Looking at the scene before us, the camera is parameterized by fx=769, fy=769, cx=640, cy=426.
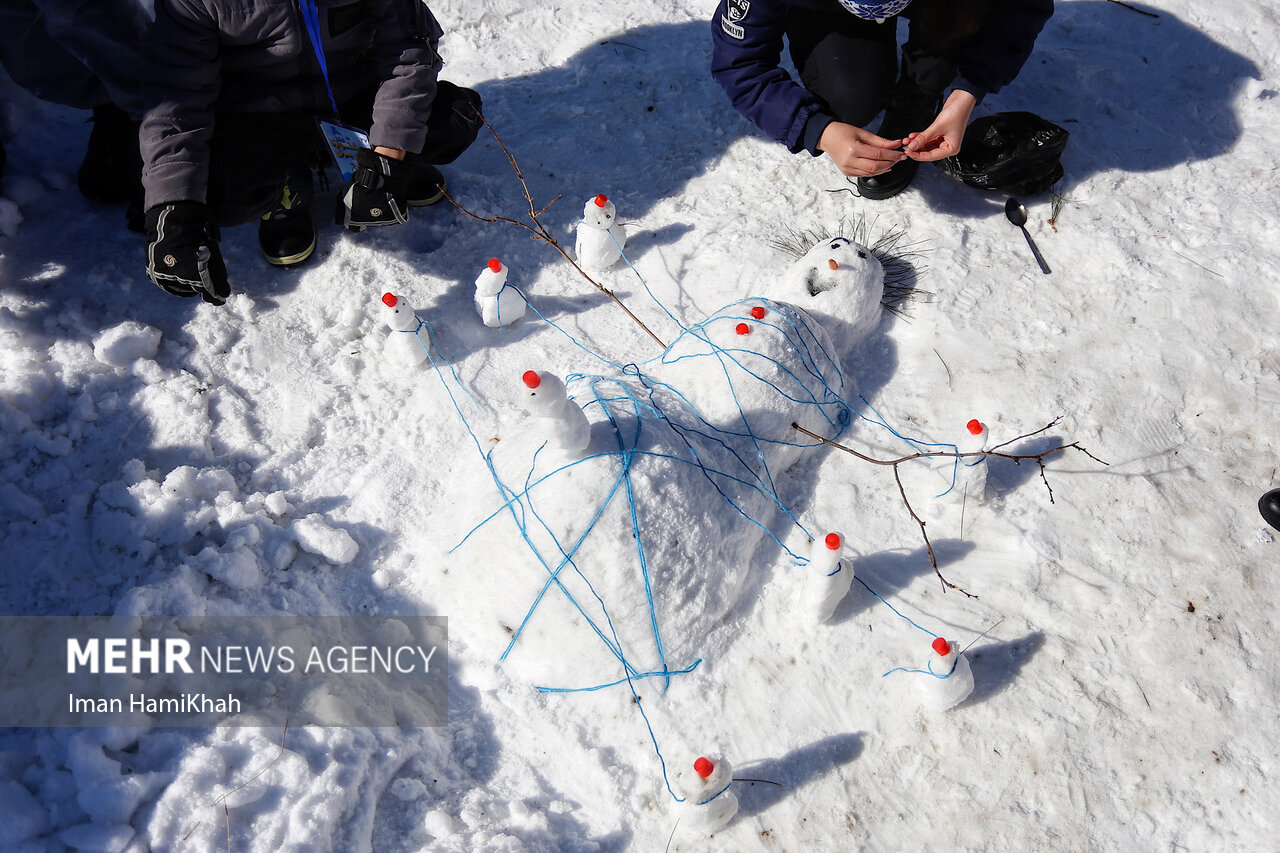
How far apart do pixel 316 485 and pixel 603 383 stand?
0.83 m

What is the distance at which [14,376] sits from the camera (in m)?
2.03

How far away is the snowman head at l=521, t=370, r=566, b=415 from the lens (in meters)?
1.45

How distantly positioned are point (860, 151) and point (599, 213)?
2.68 feet

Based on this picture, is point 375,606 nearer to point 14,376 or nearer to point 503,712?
point 503,712

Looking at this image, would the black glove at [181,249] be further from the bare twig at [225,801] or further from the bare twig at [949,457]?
the bare twig at [949,457]

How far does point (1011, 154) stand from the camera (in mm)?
2580

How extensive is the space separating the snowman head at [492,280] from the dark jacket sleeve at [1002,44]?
1596 millimetres

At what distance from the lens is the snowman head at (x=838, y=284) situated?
7.41ft

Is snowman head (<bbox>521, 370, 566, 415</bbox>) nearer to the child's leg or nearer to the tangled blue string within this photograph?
the tangled blue string

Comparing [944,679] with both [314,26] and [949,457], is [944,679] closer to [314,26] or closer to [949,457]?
[949,457]

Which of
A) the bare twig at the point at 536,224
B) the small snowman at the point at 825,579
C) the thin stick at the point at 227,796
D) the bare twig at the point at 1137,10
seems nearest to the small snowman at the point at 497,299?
the bare twig at the point at 536,224

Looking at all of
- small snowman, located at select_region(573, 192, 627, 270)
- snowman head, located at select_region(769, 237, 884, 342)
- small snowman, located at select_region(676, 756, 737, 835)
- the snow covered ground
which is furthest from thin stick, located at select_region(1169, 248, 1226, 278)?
small snowman, located at select_region(676, 756, 737, 835)

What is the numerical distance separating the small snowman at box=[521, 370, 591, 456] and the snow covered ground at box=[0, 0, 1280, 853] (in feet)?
0.39

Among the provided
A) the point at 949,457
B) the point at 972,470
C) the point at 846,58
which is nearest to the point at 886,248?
the point at 846,58
